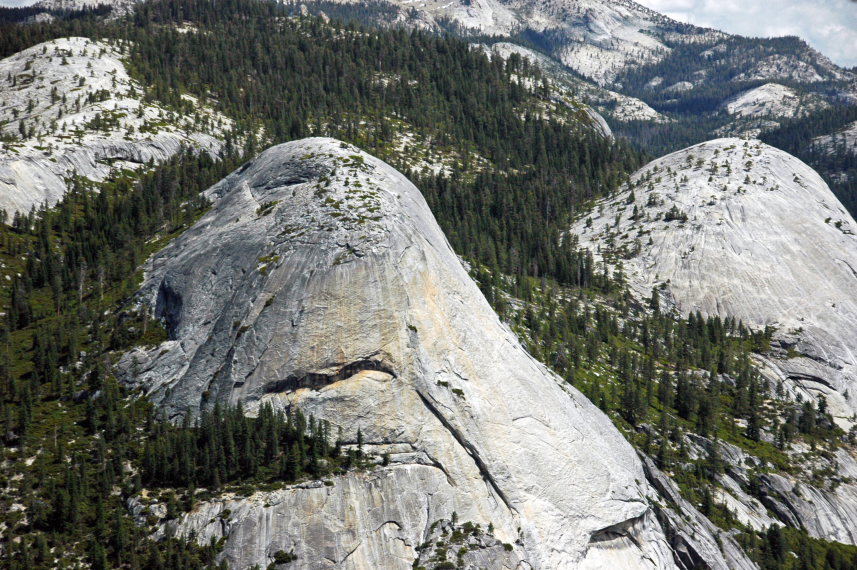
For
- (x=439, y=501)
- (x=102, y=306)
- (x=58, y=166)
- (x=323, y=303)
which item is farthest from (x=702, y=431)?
(x=58, y=166)

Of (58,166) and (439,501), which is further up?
(58,166)

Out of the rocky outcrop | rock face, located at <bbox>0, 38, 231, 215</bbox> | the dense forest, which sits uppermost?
rock face, located at <bbox>0, 38, 231, 215</bbox>

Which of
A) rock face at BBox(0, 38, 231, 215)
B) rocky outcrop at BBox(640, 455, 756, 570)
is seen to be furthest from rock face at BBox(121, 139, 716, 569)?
rock face at BBox(0, 38, 231, 215)

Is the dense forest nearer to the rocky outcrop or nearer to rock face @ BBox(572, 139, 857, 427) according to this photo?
the rocky outcrop

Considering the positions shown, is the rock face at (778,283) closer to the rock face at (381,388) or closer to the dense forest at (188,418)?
the dense forest at (188,418)

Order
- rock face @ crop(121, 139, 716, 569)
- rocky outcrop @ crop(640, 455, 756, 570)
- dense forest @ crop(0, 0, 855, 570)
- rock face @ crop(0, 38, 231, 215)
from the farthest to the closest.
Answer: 1. rock face @ crop(0, 38, 231, 215)
2. rocky outcrop @ crop(640, 455, 756, 570)
3. rock face @ crop(121, 139, 716, 569)
4. dense forest @ crop(0, 0, 855, 570)

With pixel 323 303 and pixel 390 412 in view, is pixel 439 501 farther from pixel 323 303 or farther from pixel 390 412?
pixel 323 303

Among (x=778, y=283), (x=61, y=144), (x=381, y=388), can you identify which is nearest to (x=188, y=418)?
(x=381, y=388)

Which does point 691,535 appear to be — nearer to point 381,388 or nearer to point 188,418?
point 381,388
